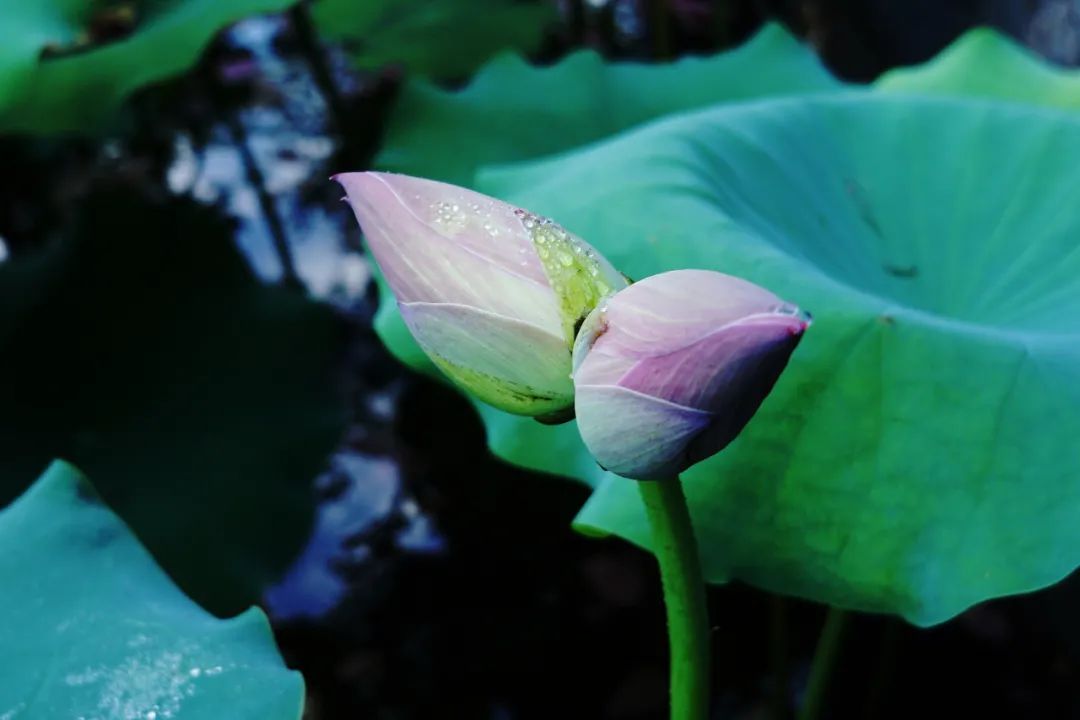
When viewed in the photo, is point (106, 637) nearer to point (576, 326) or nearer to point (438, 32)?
point (576, 326)

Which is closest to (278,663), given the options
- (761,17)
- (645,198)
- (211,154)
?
(645,198)

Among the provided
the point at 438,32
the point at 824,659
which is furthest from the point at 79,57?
the point at 824,659

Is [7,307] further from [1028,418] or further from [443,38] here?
[1028,418]

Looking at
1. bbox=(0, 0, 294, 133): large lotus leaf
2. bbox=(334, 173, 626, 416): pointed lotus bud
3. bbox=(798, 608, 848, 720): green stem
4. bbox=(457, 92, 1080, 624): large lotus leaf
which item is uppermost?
bbox=(334, 173, 626, 416): pointed lotus bud

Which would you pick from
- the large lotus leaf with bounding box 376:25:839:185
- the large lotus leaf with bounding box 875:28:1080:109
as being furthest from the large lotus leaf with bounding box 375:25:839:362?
the large lotus leaf with bounding box 875:28:1080:109

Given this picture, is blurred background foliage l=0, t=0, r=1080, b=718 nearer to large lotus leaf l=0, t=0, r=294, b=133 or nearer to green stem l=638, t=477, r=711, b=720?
large lotus leaf l=0, t=0, r=294, b=133

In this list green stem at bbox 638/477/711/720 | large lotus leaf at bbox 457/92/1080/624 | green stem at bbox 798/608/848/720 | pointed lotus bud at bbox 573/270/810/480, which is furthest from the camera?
green stem at bbox 798/608/848/720
